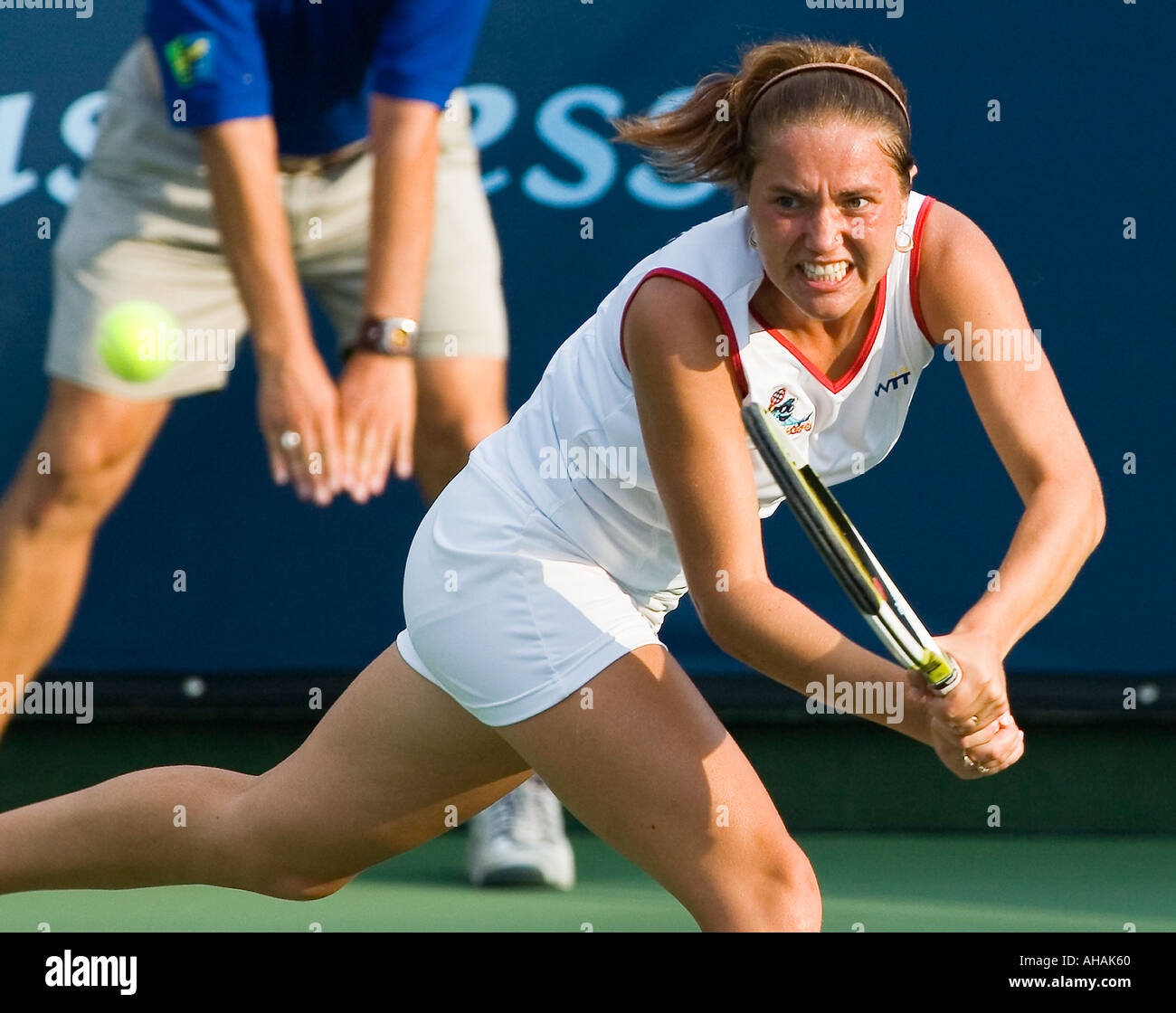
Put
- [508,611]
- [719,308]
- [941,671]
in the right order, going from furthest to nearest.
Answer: [508,611] < [719,308] < [941,671]

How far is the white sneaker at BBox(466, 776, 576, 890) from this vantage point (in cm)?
379

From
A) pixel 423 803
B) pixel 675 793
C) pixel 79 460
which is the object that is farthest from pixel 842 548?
pixel 79 460

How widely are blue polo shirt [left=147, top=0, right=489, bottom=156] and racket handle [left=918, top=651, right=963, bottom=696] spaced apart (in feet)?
7.52

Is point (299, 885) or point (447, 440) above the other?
point (447, 440)

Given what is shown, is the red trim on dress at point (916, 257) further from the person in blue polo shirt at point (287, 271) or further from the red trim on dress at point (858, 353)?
the person in blue polo shirt at point (287, 271)

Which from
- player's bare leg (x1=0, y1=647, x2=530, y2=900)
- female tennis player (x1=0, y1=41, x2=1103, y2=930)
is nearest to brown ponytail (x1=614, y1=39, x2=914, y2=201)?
female tennis player (x1=0, y1=41, x2=1103, y2=930)

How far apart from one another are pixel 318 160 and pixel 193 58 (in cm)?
36

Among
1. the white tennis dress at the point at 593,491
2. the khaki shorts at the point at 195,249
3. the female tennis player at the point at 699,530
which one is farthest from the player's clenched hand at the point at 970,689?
the khaki shorts at the point at 195,249

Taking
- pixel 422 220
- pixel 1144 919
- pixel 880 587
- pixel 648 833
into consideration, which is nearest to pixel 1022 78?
pixel 422 220

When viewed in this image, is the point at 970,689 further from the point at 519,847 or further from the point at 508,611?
the point at 519,847

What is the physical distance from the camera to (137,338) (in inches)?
156

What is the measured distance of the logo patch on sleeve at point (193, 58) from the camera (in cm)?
378

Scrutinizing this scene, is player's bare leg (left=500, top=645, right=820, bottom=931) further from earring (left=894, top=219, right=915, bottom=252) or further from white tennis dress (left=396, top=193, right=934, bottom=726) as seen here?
earring (left=894, top=219, right=915, bottom=252)

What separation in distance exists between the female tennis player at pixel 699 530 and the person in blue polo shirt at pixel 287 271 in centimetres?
143
